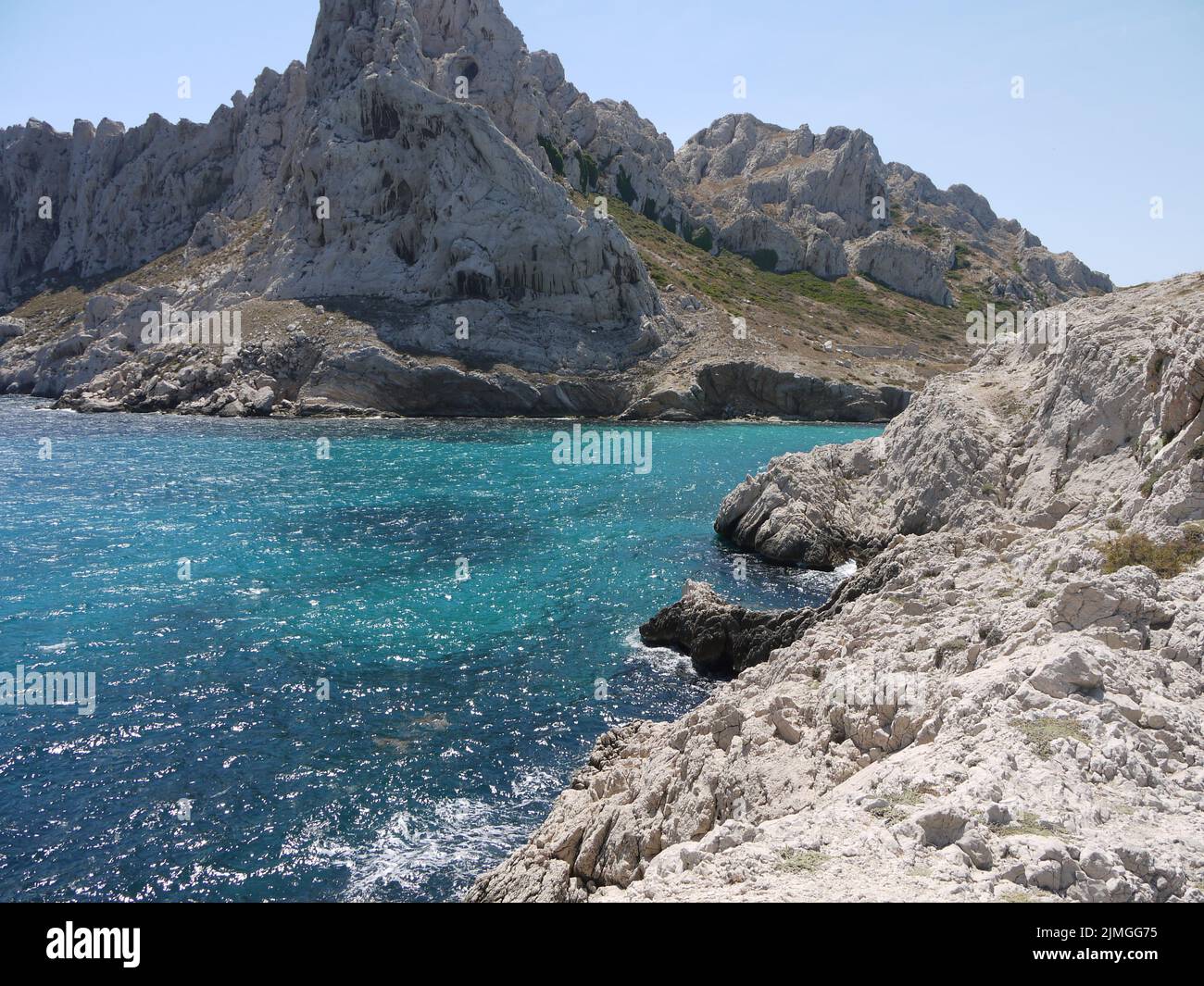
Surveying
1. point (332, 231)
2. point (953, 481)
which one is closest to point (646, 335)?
point (332, 231)

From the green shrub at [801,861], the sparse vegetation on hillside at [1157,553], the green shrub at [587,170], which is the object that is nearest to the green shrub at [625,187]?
the green shrub at [587,170]

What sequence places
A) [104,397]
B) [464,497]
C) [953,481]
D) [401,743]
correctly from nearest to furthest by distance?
[401,743] → [953,481] → [464,497] → [104,397]

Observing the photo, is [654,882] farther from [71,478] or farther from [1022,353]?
[71,478]

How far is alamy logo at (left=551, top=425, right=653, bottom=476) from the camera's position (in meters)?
62.2

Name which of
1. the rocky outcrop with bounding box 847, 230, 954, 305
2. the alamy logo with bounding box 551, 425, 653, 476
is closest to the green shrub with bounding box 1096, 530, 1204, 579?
the alamy logo with bounding box 551, 425, 653, 476

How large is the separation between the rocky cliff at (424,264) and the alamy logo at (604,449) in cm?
1260

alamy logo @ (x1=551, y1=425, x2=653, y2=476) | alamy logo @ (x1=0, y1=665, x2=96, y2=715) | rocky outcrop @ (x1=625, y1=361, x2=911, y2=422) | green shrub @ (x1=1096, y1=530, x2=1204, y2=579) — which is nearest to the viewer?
green shrub @ (x1=1096, y1=530, x2=1204, y2=579)

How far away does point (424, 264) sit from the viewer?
95062 millimetres

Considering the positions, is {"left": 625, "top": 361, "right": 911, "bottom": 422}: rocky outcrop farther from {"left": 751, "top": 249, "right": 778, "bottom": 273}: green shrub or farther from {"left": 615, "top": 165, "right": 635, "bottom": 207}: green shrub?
{"left": 615, "top": 165, "right": 635, "bottom": 207}: green shrub

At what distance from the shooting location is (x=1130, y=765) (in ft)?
29.8

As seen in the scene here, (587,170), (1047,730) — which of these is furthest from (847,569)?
(587,170)
